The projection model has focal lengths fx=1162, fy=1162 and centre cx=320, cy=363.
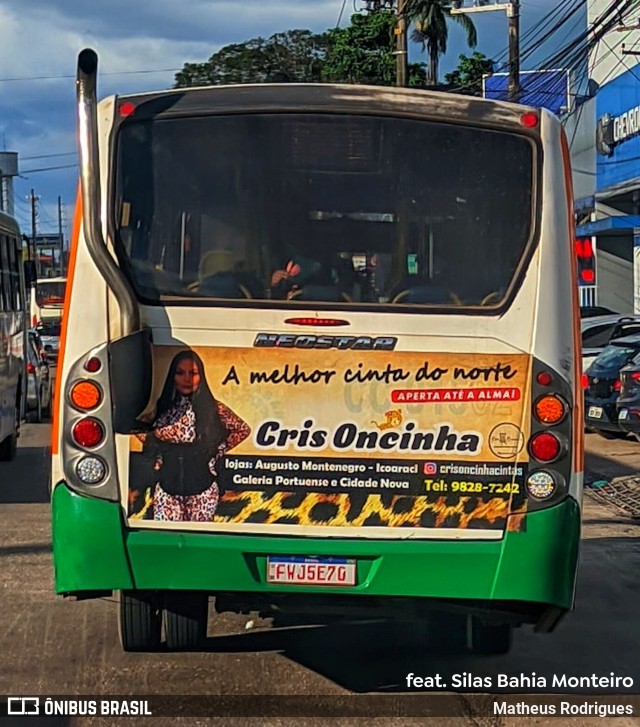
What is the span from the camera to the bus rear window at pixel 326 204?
521 cm

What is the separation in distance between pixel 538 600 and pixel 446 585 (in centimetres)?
40

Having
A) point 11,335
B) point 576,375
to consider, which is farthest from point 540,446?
point 11,335

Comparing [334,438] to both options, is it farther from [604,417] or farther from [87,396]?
[604,417]

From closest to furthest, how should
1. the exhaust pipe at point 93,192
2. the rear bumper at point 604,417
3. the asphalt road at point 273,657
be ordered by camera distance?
the exhaust pipe at point 93,192, the asphalt road at point 273,657, the rear bumper at point 604,417

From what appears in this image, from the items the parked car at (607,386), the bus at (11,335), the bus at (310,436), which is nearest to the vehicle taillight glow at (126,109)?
the bus at (310,436)

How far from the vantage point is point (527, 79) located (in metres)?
36.8

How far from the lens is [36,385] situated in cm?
1959

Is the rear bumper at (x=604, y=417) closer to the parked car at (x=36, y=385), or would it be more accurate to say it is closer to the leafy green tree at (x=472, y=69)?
the parked car at (x=36, y=385)

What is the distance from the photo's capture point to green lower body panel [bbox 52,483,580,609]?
196 inches

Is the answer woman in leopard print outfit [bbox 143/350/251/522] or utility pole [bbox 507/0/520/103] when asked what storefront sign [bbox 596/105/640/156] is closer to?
utility pole [bbox 507/0/520/103]

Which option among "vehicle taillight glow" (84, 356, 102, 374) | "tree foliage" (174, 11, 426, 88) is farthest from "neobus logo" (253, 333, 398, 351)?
A: "tree foliage" (174, 11, 426, 88)

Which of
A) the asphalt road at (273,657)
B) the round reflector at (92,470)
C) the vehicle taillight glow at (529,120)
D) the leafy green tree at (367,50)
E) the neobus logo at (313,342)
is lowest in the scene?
the asphalt road at (273,657)

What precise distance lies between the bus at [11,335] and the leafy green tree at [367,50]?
1301 inches

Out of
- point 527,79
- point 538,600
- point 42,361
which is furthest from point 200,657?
point 527,79
